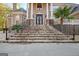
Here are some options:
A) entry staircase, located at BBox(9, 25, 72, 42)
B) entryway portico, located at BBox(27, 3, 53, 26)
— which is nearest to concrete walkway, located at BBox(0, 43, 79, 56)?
entry staircase, located at BBox(9, 25, 72, 42)

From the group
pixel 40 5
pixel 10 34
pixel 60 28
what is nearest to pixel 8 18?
pixel 10 34

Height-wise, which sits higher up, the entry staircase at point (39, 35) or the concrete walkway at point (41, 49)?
the entry staircase at point (39, 35)

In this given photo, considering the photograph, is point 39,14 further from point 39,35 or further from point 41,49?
point 41,49

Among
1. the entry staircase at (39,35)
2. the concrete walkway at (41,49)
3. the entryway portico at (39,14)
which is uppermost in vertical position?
the entryway portico at (39,14)

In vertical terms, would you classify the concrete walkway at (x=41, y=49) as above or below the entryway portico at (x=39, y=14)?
below

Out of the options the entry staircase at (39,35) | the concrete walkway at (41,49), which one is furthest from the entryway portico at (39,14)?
the concrete walkway at (41,49)

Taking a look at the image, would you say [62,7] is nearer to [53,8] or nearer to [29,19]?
[53,8]

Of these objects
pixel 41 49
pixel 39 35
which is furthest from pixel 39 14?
pixel 41 49

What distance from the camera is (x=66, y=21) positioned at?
133 inches

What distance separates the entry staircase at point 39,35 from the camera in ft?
11.0

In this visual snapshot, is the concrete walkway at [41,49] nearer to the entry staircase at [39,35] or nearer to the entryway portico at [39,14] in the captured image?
the entry staircase at [39,35]

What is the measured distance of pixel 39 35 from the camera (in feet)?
11.0

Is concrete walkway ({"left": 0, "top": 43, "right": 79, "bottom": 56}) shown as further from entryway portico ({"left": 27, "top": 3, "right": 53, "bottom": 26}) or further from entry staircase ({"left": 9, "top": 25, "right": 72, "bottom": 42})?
entryway portico ({"left": 27, "top": 3, "right": 53, "bottom": 26})

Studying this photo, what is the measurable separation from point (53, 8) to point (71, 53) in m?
0.54
